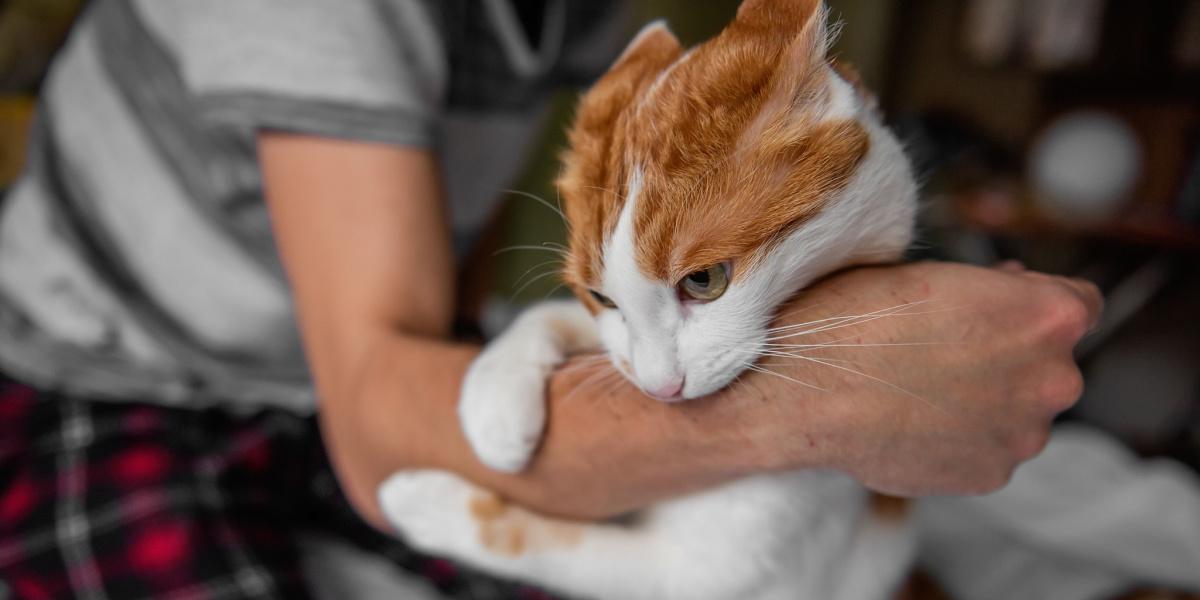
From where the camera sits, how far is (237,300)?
0.89 m

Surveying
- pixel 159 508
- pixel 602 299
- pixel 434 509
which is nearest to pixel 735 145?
pixel 602 299

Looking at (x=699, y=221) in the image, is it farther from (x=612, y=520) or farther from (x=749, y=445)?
(x=612, y=520)

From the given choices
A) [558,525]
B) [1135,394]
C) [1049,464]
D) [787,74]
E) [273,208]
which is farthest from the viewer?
[1135,394]

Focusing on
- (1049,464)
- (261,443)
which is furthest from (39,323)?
(1049,464)

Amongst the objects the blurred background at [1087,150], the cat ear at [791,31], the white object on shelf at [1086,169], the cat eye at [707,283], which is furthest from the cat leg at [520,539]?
the white object on shelf at [1086,169]

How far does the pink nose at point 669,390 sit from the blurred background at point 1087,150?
3.71ft

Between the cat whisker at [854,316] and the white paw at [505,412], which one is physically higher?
the cat whisker at [854,316]

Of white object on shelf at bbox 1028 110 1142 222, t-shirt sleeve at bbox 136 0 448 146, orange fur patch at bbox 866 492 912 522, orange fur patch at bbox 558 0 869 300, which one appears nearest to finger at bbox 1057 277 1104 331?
orange fur patch at bbox 558 0 869 300

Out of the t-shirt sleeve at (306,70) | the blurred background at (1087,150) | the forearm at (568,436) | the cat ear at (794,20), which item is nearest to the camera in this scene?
the cat ear at (794,20)

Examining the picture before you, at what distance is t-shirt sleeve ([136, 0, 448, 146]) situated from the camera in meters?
0.66

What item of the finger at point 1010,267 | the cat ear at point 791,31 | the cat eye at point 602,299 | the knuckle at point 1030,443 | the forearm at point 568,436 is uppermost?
the cat ear at point 791,31

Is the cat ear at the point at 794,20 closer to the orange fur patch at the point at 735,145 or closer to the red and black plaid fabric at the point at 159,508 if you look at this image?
the orange fur patch at the point at 735,145

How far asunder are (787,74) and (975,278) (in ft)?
0.50

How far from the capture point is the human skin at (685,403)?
378 mm
